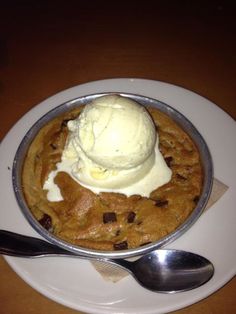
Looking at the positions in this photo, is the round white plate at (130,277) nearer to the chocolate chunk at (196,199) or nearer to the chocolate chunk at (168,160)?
the chocolate chunk at (196,199)

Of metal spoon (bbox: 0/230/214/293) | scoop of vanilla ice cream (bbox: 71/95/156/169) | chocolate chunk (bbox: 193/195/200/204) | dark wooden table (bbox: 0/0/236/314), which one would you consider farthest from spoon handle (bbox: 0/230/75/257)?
dark wooden table (bbox: 0/0/236/314)

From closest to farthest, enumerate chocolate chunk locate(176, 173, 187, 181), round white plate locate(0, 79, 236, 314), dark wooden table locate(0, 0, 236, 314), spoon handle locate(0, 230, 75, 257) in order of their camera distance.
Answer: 1. round white plate locate(0, 79, 236, 314)
2. spoon handle locate(0, 230, 75, 257)
3. chocolate chunk locate(176, 173, 187, 181)
4. dark wooden table locate(0, 0, 236, 314)

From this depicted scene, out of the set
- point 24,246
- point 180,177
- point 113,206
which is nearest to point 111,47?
point 180,177

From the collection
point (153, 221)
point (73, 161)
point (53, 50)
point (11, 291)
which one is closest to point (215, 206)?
point (153, 221)

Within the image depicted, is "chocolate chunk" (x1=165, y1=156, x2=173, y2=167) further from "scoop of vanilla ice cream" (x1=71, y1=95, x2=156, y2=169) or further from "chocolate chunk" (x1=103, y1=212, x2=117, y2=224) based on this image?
"chocolate chunk" (x1=103, y1=212, x2=117, y2=224)

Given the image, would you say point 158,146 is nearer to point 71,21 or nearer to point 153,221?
point 153,221

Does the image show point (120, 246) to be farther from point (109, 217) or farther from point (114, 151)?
point (114, 151)

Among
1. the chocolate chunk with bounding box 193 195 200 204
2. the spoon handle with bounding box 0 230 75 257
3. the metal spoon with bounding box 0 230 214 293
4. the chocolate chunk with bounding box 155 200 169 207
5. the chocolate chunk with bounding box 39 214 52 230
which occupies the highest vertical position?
the chocolate chunk with bounding box 193 195 200 204

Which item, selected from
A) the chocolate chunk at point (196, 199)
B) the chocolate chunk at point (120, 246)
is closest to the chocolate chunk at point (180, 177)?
the chocolate chunk at point (196, 199)

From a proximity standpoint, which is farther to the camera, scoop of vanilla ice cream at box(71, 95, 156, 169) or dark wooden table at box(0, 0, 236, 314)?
dark wooden table at box(0, 0, 236, 314)
